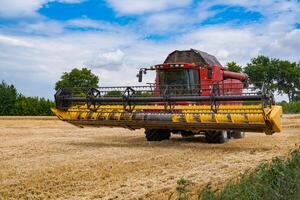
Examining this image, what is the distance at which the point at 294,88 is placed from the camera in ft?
214

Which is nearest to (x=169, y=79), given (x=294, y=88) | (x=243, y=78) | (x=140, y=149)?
(x=140, y=149)

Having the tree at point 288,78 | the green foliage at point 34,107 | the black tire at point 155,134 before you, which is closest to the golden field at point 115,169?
the black tire at point 155,134

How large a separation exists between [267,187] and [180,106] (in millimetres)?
6967

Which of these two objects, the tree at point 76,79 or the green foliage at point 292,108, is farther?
the tree at point 76,79

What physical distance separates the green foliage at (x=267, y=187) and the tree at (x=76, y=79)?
54.5m

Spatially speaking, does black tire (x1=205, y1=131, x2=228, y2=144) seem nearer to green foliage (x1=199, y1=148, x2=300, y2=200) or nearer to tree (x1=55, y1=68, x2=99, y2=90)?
green foliage (x1=199, y1=148, x2=300, y2=200)

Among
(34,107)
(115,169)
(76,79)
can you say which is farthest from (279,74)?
(115,169)

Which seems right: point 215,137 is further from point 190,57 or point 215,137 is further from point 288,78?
point 288,78

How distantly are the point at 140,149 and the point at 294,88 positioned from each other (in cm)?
5781

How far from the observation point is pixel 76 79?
59.6 meters

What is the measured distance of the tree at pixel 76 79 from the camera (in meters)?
59.5

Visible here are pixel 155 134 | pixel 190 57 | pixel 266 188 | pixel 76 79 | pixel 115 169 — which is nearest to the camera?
pixel 266 188

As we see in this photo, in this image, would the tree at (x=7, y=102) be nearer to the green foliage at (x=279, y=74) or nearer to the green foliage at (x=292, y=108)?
the green foliage at (x=292, y=108)

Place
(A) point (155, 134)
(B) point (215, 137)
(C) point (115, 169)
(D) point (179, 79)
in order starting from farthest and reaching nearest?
(D) point (179, 79) → (A) point (155, 134) → (B) point (215, 137) → (C) point (115, 169)
